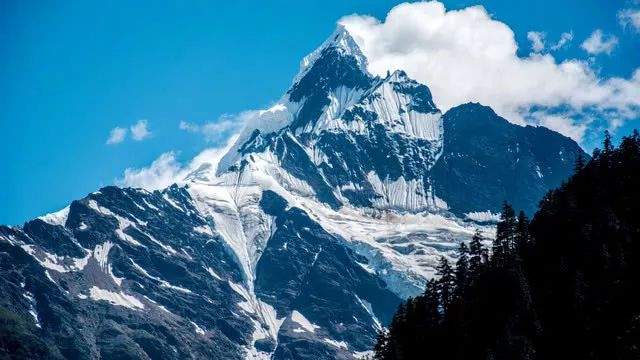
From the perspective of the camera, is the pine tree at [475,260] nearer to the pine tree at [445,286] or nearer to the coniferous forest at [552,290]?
the coniferous forest at [552,290]

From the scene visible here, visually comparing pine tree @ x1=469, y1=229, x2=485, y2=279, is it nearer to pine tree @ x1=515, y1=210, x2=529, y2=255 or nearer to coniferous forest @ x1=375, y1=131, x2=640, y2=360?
coniferous forest @ x1=375, y1=131, x2=640, y2=360

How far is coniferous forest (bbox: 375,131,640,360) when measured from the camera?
116938 mm

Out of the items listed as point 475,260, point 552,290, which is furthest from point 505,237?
point 552,290

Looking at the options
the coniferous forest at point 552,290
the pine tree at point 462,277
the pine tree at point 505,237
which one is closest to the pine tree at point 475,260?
the coniferous forest at point 552,290

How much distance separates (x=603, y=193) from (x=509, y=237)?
17799mm

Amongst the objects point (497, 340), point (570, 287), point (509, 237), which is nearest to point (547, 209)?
point (509, 237)

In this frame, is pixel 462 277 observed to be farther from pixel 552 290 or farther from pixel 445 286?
pixel 552 290

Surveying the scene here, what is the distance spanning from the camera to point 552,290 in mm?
129250

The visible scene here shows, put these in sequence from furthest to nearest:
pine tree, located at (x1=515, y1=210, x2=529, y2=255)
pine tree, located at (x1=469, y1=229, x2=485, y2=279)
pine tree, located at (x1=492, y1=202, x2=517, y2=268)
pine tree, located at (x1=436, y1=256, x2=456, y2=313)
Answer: pine tree, located at (x1=436, y1=256, x2=456, y2=313) → pine tree, located at (x1=469, y1=229, x2=485, y2=279) → pine tree, located at (x1=515, y1=210, x2=529, y2=255) → pine tree, located at (x1=492, y1=202, x2=517, y2=268)

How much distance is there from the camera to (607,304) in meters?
119

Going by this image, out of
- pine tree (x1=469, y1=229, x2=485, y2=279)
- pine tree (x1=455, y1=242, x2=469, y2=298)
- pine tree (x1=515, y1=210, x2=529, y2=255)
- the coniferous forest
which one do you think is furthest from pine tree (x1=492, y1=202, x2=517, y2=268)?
pine tree (x1=455, y1=242, x2=469, y2=298)

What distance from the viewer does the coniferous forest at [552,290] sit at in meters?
117

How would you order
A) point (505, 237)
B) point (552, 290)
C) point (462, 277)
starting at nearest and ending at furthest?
1. point (552, 290)
2. point (462, 277)
3. point (505, 237)

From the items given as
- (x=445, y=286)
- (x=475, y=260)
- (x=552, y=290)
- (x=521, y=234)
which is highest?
(x=521, y=234)
